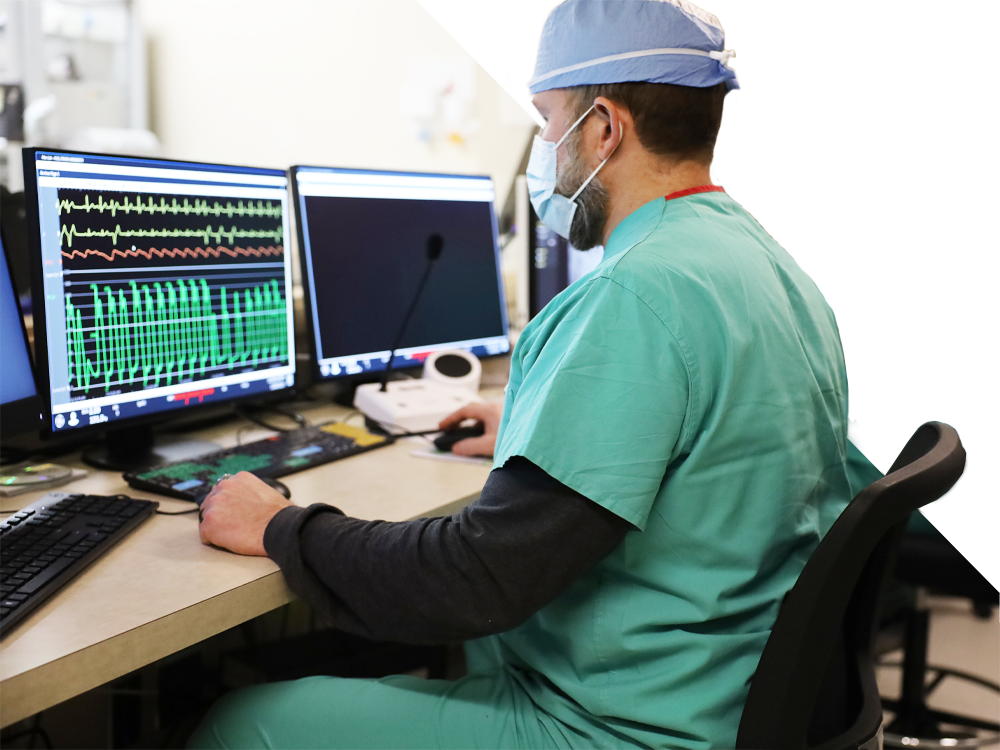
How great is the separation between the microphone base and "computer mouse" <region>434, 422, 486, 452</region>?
0.11 meters

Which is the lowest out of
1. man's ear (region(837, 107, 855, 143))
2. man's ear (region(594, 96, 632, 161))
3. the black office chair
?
the black office chair

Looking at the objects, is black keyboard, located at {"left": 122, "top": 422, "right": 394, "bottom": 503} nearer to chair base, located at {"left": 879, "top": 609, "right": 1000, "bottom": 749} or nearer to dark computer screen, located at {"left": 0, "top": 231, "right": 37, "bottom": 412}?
dark computer screen, located at {"left": 0, "top": 231, "right": 37, "bottom": 412}

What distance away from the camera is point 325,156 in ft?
11.9

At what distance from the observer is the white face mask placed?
1035mm

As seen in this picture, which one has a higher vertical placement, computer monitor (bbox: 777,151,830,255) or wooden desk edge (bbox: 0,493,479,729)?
computer monitor (bbox: 777,151,830,255)

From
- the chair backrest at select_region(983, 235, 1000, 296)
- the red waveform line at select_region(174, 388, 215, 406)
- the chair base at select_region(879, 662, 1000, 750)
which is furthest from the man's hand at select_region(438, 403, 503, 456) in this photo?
the chair backrest at select_region(983, 235, 1000, 296)

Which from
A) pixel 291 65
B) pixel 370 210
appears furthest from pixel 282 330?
pixel 291 65

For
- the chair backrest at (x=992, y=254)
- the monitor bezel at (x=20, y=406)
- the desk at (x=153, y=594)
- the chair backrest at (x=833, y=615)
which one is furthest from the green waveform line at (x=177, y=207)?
the chair backrest at (x=992, y=254)

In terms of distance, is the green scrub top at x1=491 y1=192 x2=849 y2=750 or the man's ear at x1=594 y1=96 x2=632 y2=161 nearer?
the green scrub top at x1=491 y1=192 x2=849 y2=750

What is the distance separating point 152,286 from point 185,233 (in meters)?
0.10

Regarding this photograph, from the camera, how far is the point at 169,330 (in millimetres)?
1219

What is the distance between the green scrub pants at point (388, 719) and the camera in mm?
863

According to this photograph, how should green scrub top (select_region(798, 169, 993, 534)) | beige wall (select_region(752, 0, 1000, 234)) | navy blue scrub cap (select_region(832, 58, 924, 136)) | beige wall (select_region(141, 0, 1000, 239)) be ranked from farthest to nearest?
1. beige wall (select_region(752, 0, 1000, 234))
2. beige wall (select_region(141, 0, 1000, 239))
3. navy blue scrub cap (select_region(832, 58, 924, 136))
4. green scrub top (select_region(798, 169, 993, 534))

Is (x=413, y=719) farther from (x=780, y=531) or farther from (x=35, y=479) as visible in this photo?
(x=35, y=479)
